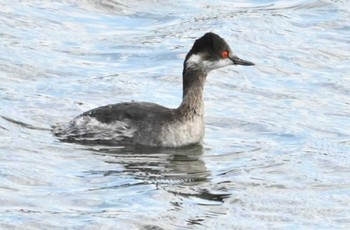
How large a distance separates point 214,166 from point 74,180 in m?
1.74

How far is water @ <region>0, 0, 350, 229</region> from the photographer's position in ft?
40.2

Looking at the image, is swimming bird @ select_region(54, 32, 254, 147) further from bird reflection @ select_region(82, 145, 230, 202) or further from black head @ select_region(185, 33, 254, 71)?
bird reflection @ select_region(82, 145, 230, 202)

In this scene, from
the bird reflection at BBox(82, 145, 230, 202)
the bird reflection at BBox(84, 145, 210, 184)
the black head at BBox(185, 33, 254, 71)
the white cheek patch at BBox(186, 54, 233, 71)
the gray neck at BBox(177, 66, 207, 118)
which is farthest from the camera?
the gray neck at BBox(177, 66, 207, 118)

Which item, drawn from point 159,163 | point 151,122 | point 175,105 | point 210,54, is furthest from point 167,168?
point 175,105

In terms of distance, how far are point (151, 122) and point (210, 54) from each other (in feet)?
3.42

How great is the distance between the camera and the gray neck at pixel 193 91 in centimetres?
1549

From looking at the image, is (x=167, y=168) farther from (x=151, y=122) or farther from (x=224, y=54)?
(x=224, y=54)

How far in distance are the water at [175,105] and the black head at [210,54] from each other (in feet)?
2.76

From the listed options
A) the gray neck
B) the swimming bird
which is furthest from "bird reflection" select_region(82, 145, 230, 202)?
the gray neck

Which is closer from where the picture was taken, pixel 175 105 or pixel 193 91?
pixel 193 91

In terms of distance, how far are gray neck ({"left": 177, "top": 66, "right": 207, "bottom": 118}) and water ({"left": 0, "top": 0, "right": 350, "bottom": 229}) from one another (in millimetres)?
367

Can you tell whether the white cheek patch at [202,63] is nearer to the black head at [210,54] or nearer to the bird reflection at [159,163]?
the black head at [210,54]

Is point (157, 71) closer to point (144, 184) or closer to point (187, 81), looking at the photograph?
point (187, 81)

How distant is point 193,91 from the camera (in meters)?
15.6
